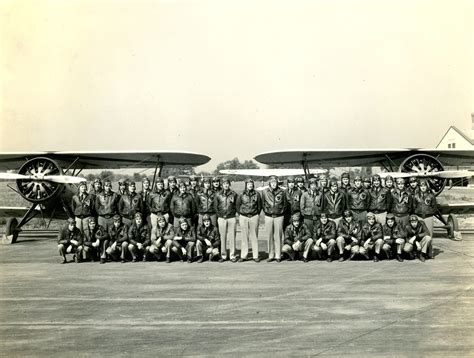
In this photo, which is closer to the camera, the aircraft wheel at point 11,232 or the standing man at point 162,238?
the standing man at point 162,238

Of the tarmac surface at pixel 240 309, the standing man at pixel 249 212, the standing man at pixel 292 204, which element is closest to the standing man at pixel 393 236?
the tarmac surface at pixel 240 309

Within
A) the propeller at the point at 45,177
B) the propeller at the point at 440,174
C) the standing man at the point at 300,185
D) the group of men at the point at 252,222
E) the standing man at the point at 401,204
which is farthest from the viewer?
the propeller at the point at 440,174

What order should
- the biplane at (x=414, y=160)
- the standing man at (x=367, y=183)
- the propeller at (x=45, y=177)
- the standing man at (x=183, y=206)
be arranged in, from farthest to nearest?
the biplane at (x=414, y=160) → the propeller at (x=45, y=177) → the standing man at (x=367, y=183) → the standing man at (x=183, y=206)

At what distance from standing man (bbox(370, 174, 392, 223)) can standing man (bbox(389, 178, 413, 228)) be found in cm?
13

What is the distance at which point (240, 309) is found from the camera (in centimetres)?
565

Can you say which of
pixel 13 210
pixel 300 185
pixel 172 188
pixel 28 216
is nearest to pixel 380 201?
pixel 300 185

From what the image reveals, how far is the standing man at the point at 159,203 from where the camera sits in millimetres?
9617

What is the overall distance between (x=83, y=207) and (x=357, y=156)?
8671mm

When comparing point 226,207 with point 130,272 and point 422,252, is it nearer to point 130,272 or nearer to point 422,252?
point 130,272

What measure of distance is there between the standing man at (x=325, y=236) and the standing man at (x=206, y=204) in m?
2.14

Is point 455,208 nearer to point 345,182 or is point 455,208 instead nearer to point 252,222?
point 345,182

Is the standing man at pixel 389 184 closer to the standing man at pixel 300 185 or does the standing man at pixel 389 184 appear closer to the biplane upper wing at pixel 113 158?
the standing man at pixel 300 185

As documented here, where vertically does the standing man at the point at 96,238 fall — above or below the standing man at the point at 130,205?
below

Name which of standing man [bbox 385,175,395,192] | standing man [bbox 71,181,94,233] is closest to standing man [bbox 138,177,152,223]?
standing man [bbox 71,181,94,233]
